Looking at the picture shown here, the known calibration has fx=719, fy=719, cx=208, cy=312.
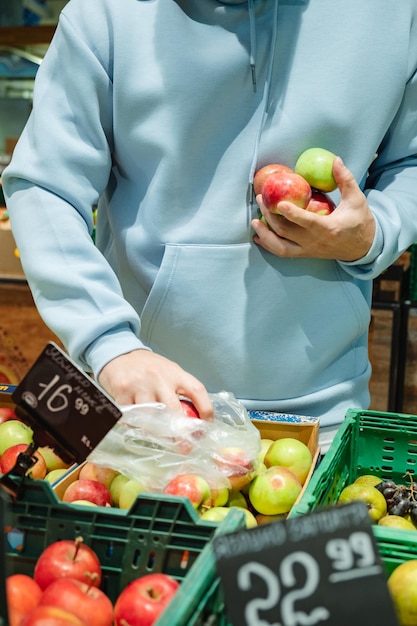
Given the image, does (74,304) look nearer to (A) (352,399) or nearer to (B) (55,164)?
(B) (55,164)

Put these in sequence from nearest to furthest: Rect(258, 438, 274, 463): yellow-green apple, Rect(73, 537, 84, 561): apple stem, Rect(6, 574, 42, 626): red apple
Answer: Rect(6, 574, 42, 626): red apple, Rect(73, 537, 84, 561): apple stem, Rect(258, 438, 274, 463): yellow-green apple

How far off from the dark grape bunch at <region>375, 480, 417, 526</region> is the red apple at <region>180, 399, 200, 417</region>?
1.12ft

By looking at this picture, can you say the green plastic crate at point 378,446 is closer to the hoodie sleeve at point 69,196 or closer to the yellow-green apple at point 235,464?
the yellow-green apple at point 235,464

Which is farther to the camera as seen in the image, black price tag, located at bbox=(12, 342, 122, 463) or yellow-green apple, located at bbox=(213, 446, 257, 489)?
yellow-green apple, located at bbox=(213, 446, 257, 489)

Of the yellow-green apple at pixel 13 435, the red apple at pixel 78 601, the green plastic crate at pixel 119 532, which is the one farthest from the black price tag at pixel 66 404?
the yellow-green apple at pixel 13 435

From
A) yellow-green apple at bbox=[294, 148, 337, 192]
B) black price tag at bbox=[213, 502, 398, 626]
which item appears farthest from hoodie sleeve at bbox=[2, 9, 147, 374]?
black price tag at bbox=[213, 502, 398, 626]

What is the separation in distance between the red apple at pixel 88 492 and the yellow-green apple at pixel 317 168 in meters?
0.64

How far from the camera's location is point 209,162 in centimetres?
133

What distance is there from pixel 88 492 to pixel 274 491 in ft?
0.93

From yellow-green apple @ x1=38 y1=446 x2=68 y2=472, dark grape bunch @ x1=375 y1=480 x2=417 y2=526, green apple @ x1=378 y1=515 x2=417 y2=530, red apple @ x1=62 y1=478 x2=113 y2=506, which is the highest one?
red apple @ x1=62 y1=478 x2=113 y2=506

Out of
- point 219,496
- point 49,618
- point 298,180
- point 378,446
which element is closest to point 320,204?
point 298,180

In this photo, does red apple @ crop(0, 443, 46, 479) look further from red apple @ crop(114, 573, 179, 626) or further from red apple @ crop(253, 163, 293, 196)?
red apple @ crop(253, 163, 293, 196)

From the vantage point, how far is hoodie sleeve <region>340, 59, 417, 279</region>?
52.4 inches

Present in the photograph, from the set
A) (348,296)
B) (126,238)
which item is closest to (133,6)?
(126,238)
